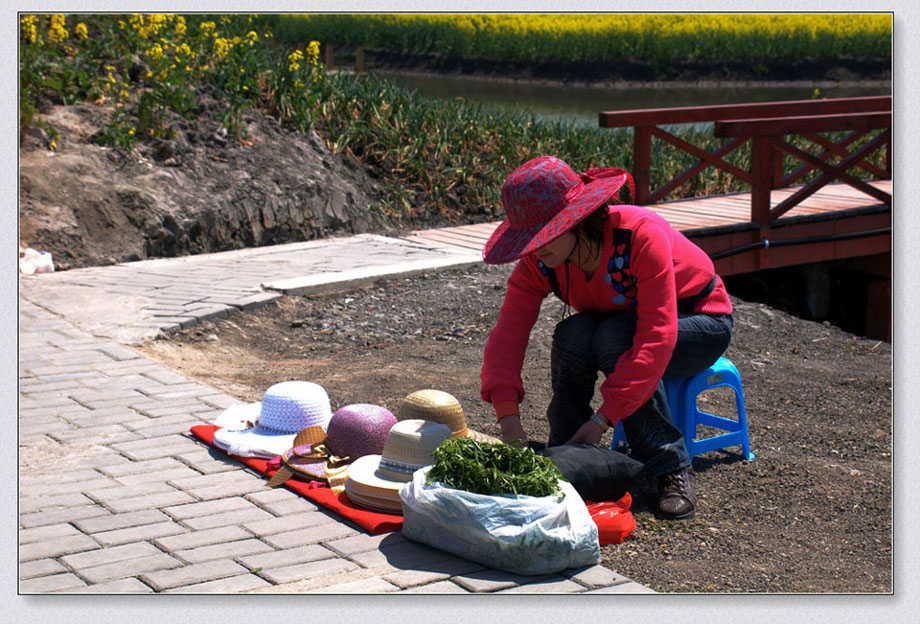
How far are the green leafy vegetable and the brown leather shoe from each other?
0.58 m

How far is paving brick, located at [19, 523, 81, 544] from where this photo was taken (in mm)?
3570

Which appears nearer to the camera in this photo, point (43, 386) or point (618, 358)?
point (618, 358)

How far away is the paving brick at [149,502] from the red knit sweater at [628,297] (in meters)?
1.22

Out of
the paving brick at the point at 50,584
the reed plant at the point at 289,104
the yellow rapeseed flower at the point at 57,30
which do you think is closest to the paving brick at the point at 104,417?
the paving brick at the point at 50,584

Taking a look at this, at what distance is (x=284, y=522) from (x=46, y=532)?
0.81 m

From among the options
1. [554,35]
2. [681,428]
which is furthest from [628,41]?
[681,428]

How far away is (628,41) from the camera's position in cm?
1941

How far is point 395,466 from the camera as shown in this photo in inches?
151

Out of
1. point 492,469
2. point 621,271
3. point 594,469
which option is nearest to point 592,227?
point 621,271

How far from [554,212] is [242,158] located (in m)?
6.47

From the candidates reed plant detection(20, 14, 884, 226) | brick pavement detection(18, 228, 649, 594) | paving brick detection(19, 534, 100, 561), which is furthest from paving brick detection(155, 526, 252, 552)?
reed plant detection(20, 14, 884, 226)

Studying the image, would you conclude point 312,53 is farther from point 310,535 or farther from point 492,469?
point 492,469

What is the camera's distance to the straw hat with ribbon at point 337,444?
4.15m

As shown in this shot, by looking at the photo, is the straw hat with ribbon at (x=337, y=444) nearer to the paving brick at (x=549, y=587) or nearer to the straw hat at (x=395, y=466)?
the straw hat at (x=395, y=466)
